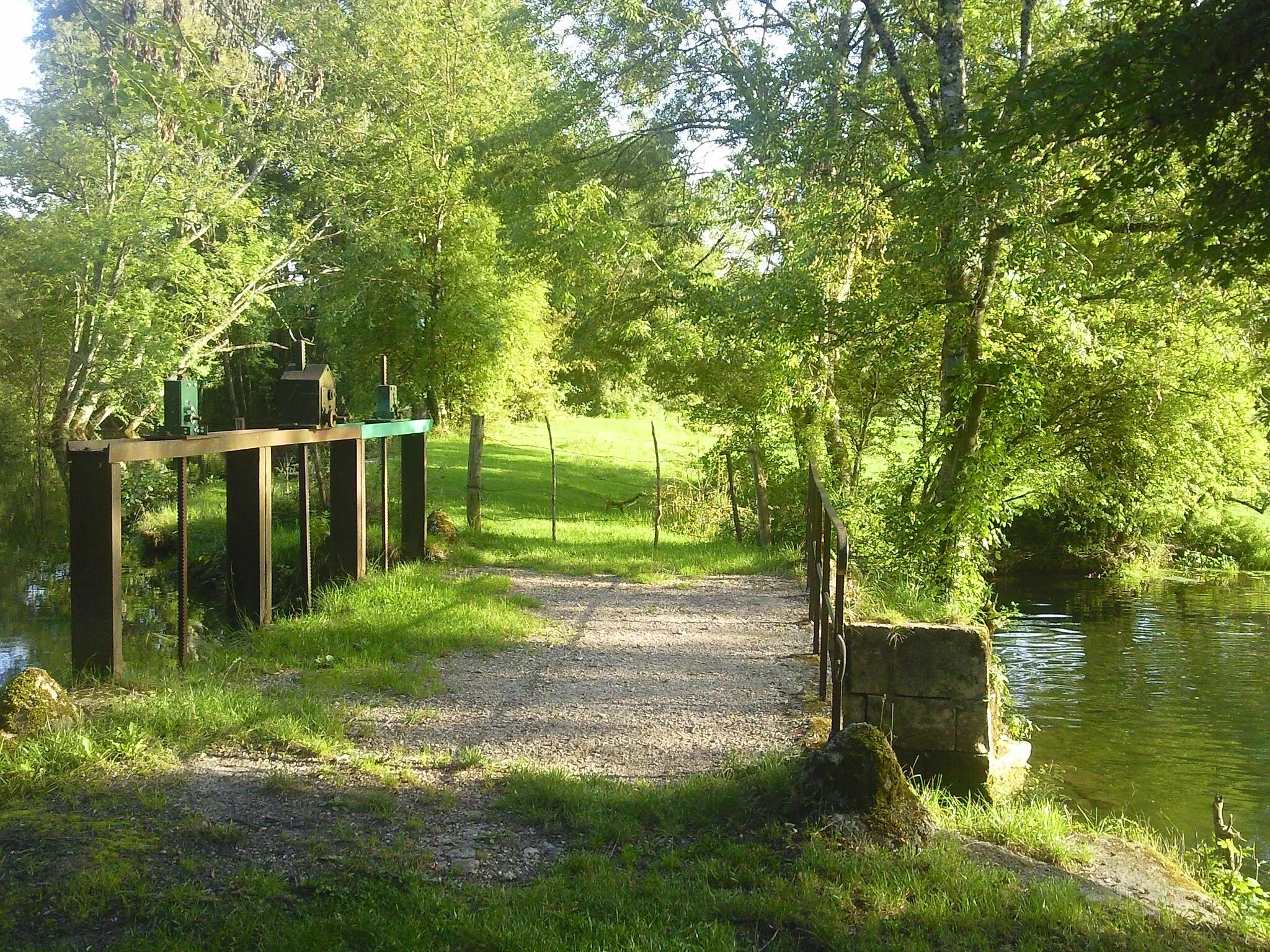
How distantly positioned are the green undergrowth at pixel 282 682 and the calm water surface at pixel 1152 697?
5.00 m

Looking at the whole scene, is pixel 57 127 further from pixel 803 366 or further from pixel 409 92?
pixel 803 366

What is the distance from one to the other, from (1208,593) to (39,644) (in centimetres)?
1779

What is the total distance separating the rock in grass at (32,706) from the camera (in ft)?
17.8

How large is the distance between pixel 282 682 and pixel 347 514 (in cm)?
419

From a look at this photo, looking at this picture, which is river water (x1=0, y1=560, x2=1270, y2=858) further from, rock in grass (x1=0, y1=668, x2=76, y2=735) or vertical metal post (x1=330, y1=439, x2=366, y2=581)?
vertical metal post (x1=330, y1=439, x2=366, y2=581)

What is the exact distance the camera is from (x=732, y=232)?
16.7 metres

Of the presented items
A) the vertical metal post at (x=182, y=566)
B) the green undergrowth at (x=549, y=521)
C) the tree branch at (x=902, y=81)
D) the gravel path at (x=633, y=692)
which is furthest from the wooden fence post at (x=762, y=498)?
the vertical metal post at (x=182, y=566)

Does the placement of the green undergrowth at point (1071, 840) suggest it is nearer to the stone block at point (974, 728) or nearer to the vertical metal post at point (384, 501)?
the stone block at point (974, 728)

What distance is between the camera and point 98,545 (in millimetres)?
6758

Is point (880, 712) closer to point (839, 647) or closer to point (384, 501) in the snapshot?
point (839, 647)

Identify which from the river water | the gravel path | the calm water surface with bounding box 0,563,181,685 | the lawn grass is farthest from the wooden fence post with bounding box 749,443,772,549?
the lawn grass

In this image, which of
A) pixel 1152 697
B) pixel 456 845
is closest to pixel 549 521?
pixel 1152 697

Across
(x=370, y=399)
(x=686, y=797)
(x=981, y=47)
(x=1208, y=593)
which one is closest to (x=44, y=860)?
(x=686, y=797)

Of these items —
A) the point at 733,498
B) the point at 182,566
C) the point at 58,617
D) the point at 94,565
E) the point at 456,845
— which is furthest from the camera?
the point at 733,498
